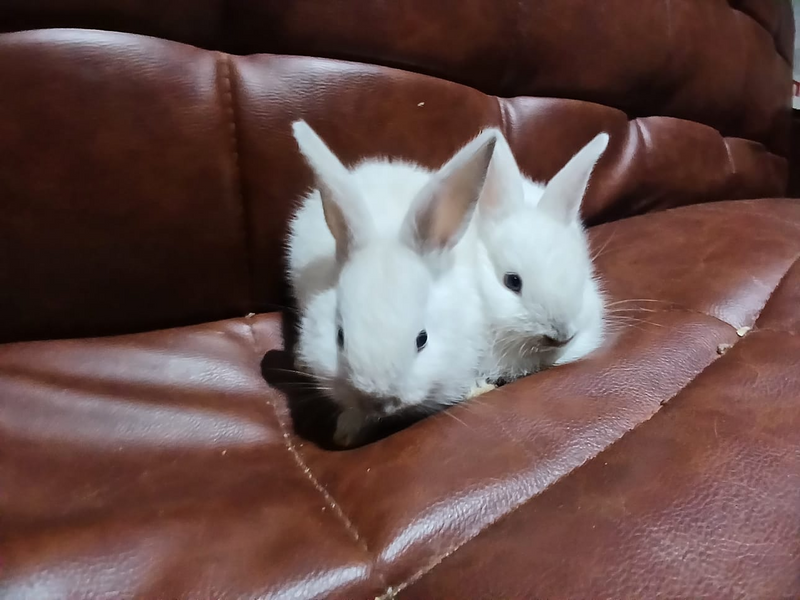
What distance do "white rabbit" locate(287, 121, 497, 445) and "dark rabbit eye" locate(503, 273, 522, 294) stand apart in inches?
2.6

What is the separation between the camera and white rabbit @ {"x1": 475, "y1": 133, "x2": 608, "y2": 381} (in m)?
1.08

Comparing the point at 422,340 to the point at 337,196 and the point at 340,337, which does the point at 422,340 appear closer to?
the point at 340,337

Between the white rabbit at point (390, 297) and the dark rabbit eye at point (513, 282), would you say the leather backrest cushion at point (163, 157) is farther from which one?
the dark rabbit eye at point (513, 282)

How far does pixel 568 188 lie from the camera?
116 cm

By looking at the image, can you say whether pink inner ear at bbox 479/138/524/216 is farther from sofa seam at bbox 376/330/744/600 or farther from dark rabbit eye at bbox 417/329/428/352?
sofa seam at bbox 376/330/744/600

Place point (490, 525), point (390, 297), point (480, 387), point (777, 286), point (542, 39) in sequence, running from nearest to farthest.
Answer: point (490, 525) < point (390, 297) < point (480, 387) < point (777, 286) < point (542, 39)

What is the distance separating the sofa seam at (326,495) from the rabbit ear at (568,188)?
59 cm

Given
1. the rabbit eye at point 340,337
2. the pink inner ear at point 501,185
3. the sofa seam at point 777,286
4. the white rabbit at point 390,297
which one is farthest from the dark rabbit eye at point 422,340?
the sofa seam at point 777,286

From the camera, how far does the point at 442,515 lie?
0.73m

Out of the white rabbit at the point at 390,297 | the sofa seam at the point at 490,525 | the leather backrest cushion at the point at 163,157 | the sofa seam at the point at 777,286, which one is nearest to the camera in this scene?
the sofa seam at the point at 490,525

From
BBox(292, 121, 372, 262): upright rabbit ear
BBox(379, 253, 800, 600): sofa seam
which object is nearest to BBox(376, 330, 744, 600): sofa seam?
BBox(379, 253, 800, 600): sofa seam

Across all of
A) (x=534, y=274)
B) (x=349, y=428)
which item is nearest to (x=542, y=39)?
(x=534, y=274)

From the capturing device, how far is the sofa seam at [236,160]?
3.67 feet

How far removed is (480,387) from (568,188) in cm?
39
